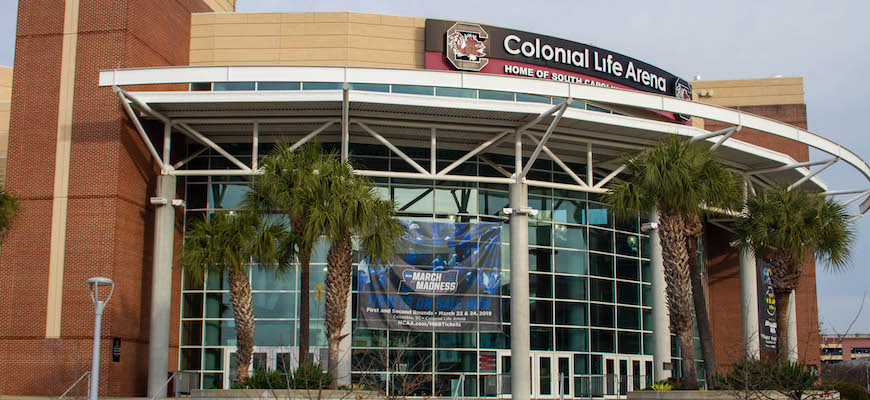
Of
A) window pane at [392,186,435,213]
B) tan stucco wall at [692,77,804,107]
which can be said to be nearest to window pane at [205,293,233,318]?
window pane at [392,186,435,213]

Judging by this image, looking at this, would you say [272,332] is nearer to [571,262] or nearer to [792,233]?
[571,262]

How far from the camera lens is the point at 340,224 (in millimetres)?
23719

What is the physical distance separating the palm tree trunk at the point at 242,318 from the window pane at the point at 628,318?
55.3ft

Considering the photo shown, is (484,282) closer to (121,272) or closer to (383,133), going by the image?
(383,133)

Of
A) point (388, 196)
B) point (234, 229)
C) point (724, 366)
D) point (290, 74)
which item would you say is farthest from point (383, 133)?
point (724, 366)

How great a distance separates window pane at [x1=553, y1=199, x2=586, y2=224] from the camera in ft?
116

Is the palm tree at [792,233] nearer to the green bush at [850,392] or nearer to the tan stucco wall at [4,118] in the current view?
the green bush at [850,392]

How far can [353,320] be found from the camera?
31.7 m

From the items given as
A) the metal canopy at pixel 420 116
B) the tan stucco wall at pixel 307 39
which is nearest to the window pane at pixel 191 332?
the metal canopy at pixel 420 116

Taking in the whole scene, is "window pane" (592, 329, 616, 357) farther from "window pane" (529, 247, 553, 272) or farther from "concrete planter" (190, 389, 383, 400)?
"concrete planter" (190, 389, 383, 400)

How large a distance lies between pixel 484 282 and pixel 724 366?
Result: 16.6m

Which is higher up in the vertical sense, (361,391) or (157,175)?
(157,175)

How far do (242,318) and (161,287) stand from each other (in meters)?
6.04

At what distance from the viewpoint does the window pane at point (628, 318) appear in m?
36.4
